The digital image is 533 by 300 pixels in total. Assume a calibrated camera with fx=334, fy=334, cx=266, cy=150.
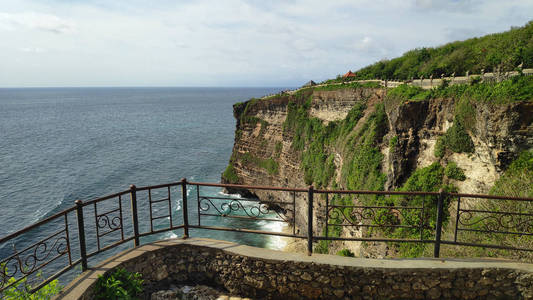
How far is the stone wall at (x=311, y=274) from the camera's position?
5.55m

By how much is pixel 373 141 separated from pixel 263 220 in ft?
34.8

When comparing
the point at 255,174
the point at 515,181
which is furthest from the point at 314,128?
the point at 515,181

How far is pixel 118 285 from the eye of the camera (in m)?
5.57

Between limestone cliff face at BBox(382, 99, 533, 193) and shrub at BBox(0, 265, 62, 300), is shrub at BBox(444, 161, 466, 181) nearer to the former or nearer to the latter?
limestone cliff face at BBox(382, 99, 533, 193)

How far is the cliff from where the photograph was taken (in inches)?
548

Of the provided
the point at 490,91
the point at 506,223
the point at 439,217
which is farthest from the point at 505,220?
the point at 490,91

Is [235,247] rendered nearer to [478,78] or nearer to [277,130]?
[478,78]

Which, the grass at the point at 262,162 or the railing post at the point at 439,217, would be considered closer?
the railing post at the point at 439,217

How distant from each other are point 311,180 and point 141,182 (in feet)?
64.5

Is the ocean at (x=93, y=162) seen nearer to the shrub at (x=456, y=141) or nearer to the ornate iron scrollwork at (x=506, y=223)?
the shrub at (x=456, y=141)

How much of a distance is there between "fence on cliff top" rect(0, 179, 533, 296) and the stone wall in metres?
0.37

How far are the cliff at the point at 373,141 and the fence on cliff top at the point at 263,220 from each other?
3.90 ft

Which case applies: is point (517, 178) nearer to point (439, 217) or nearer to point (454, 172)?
point (454, 172)

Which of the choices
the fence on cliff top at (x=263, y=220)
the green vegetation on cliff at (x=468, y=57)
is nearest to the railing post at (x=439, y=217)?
the fence on cliff top at (x=263, y=220)
